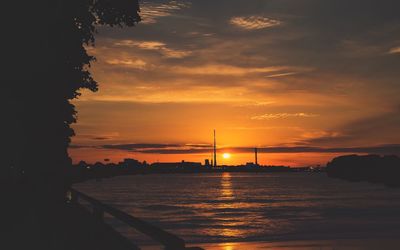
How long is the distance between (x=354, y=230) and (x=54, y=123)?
30527 mm

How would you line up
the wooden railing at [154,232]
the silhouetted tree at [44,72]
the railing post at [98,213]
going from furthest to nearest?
1. the railing post at [98,213]
2. the silhouetted tree at [44,72]
3. the wooden railing at [154,232]

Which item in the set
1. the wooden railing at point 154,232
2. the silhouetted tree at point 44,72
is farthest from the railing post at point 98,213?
the silhouetted tree at point 44,72

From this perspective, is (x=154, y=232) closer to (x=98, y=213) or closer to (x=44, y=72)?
(x=44, y=72)

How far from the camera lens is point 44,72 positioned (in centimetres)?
1301

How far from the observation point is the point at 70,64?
1427cm

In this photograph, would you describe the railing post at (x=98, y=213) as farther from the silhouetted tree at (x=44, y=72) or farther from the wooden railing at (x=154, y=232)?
the silhouetted tree at (x=44, y=72)

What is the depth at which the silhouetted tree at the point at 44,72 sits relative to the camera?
12.4 metres

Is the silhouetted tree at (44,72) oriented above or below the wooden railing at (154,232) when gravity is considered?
above

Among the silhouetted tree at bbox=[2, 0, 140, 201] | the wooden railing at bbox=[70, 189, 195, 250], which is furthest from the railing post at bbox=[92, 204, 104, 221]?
the silhouetted tree at bbox=[2, 0, 140, 201]

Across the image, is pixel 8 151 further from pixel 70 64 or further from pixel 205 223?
pixel 205 223

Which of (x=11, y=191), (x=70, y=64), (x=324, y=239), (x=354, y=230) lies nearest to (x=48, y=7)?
(x=70, y=64)

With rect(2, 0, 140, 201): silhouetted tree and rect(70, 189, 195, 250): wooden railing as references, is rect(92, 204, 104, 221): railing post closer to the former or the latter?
rect(70, 189, 195, 250): wooden railing

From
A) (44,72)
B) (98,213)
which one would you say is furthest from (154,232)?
(98,213)

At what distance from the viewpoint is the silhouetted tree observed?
40.7 ft
